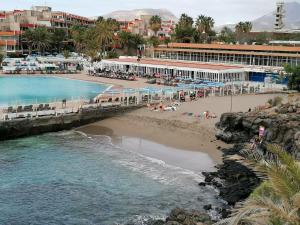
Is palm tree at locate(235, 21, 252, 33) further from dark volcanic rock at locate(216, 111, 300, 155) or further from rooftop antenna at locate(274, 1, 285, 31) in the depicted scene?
dark volcanic rock at locate(216, 111, 300, 155)

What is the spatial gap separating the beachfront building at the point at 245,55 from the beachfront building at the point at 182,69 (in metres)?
2.36

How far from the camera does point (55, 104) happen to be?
3772 centimetres

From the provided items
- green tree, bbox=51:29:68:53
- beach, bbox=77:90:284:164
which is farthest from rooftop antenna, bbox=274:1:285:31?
beach, bbox=77:90:284:164

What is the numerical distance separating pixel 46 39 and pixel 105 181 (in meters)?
74.9

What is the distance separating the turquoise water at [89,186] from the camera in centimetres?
1830

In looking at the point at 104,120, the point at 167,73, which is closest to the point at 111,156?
the point at 104,120

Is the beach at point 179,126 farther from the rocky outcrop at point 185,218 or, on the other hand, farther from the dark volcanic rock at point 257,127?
the rocky outcrop at point 185,218

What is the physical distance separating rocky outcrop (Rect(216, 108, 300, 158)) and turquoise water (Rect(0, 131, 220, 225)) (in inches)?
211

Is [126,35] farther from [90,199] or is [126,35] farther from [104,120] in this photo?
[90,199]

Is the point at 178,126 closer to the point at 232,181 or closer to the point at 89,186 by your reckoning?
the point at 232,181

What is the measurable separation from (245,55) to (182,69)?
29.9 ft

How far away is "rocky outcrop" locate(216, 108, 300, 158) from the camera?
80.5 feet

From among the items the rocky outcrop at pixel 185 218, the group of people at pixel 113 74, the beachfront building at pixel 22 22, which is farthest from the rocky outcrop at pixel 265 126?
the beachfront building at pixel 22 22

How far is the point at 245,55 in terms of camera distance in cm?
5912
